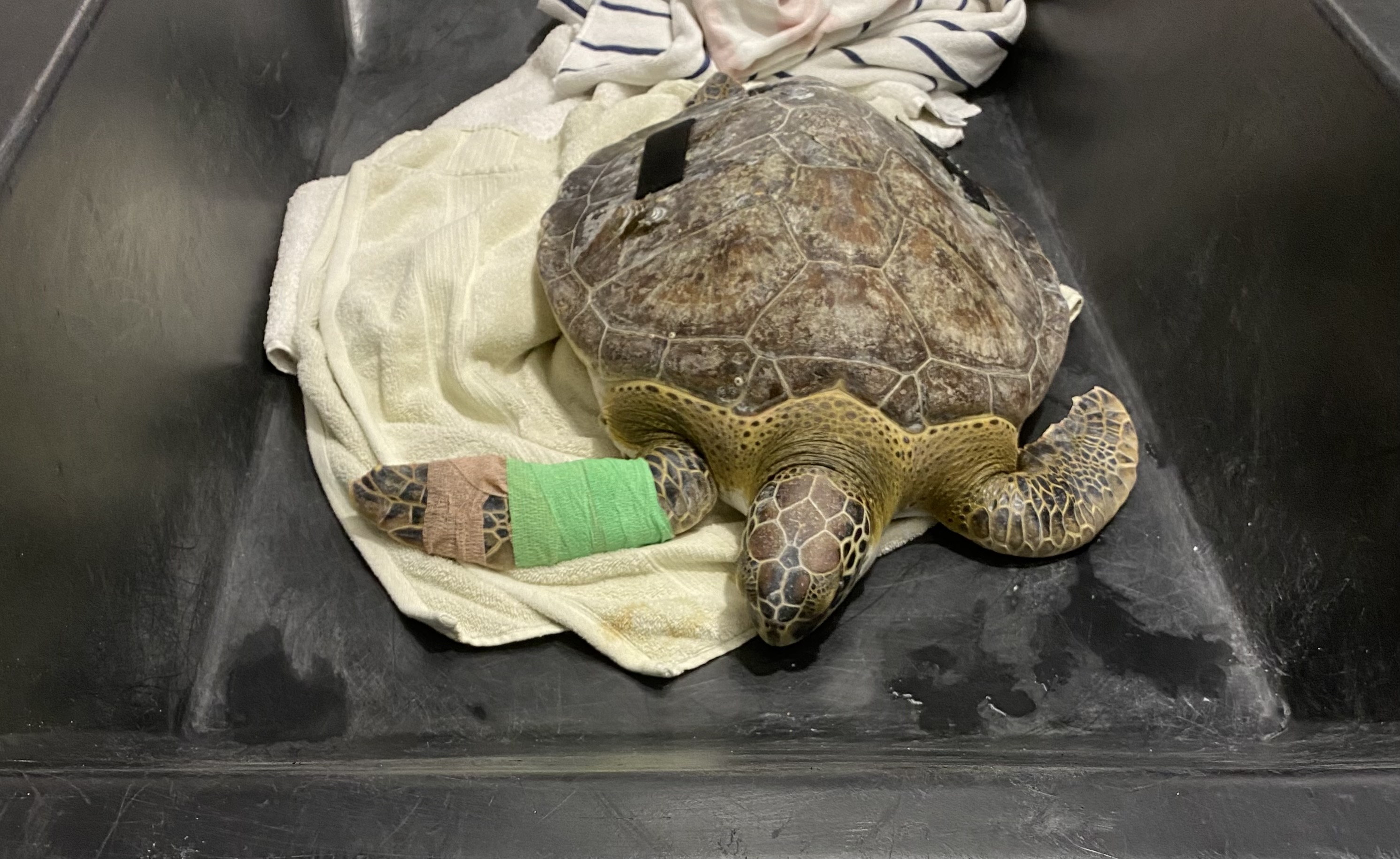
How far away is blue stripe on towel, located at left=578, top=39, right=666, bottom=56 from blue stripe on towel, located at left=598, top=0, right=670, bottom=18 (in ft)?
0.23

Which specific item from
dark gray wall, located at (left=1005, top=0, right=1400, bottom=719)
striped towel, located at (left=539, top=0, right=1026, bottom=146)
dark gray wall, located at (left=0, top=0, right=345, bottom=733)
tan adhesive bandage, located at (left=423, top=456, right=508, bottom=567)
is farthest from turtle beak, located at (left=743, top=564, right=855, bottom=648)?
striped towel, located at (left=539, top=0, right=1026, bottom=146)

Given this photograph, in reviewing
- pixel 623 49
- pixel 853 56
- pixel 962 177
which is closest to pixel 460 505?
pixel 962 177

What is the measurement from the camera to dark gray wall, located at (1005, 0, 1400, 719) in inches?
36.5

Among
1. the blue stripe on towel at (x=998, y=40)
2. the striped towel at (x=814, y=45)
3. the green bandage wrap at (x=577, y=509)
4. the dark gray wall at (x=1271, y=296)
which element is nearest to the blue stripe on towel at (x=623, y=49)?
the striped towel at (x=814, y=45)

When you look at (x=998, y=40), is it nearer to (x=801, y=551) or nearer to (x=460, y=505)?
(x=801, y=551)

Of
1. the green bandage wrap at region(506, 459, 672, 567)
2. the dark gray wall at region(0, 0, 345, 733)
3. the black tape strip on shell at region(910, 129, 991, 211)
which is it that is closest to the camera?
the dark gray wall at region(0, 0, 345, 733)

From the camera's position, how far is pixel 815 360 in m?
1.00

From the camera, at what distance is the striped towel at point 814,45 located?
1.55m

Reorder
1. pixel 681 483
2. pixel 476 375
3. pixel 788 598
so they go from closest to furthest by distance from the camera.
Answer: pixel 788 598
pixel 681 483
pixel 476 375

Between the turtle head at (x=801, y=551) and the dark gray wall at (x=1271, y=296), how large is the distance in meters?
0.48

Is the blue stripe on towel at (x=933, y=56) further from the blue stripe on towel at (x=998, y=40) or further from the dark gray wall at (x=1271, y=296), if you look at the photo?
the dark gray wall at (x=1271, y=296)

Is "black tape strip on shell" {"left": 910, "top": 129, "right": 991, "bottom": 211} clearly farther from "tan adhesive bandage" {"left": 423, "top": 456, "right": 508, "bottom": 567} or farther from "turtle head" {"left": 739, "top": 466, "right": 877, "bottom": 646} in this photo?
"tan adhesive bandage" {"left": 423, "top": 456, "right": 508, "bottom": 567}

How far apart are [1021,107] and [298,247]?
1239mm

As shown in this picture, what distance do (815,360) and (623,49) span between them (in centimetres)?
85
